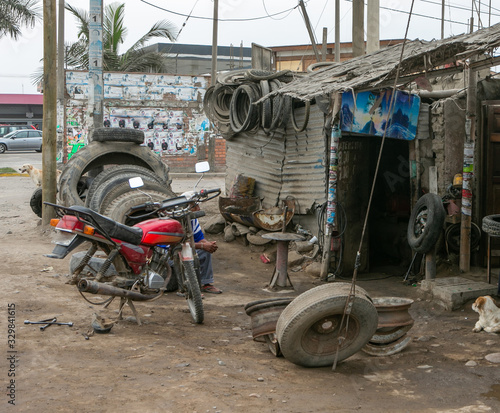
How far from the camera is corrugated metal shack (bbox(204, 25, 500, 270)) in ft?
25.2

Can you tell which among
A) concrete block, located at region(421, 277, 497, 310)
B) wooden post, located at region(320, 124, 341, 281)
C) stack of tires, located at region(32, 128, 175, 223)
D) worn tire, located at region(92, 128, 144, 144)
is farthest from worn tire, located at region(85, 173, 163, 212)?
concrete block, located at region(421, 277, 497, 310)

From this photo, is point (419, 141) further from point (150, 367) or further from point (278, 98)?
point (150, 367)

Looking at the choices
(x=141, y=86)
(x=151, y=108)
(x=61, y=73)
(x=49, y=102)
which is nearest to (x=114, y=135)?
(x=49, y=102)

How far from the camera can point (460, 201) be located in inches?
315

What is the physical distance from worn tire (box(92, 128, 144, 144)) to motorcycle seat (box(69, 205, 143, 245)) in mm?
5260

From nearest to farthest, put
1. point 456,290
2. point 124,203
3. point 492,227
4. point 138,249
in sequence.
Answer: point 138,249 → point 492,227 → point 456,290 → point 124,203

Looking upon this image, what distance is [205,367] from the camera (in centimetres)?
432

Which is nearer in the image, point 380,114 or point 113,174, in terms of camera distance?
point 380,114

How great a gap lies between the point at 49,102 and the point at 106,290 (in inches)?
229

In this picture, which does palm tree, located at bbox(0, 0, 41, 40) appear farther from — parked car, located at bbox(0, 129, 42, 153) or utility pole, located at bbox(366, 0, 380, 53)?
utility pole, located at bbox(366, 0, 380, 53)

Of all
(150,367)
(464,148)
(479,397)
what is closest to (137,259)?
(150,367)

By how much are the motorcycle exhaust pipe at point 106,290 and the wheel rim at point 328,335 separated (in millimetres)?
1639

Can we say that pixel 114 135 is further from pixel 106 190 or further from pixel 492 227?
pixel 492 227

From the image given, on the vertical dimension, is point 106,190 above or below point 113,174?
below
